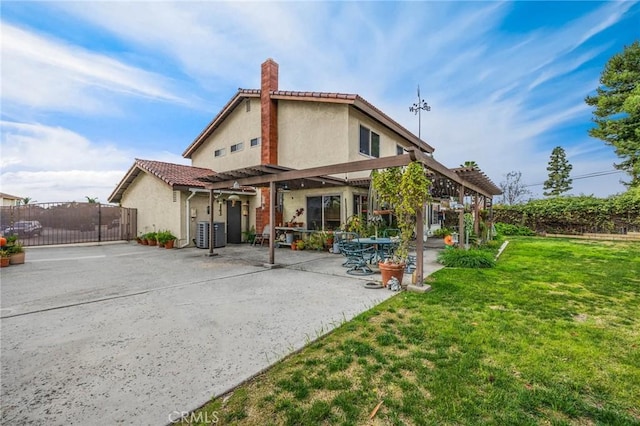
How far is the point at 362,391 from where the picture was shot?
237 centimetres

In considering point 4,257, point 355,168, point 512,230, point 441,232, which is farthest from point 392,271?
point 512,230

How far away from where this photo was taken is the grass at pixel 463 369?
2.13 meters

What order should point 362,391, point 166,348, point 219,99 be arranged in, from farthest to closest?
point 219,99
point 166,348
point 362,391

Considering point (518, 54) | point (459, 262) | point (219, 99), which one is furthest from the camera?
point (219, 99)

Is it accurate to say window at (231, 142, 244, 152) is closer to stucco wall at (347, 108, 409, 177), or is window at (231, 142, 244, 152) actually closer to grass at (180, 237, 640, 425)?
stucco wall at (347, 108, 409, 177)

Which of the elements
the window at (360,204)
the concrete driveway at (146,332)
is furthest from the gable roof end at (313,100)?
the concrete driveway at (146,332)

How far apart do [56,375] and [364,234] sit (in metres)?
9.07

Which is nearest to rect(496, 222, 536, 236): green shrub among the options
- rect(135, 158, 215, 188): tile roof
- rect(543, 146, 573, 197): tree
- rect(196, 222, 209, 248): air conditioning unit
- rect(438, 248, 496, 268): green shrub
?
rect(438, 248, 496, 268): green shrub

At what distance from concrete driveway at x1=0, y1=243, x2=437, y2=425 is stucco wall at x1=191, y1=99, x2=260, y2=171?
845cm

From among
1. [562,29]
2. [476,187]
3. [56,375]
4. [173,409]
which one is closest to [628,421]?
[173,409]

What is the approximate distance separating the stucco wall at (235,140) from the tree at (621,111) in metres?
20.9

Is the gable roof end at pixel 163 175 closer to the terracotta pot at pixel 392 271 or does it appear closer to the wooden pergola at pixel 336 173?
the wooden pergola at pixel 336 173

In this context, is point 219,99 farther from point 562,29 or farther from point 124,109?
point 562,29

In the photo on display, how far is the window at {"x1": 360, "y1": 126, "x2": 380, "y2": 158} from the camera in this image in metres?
12.0
